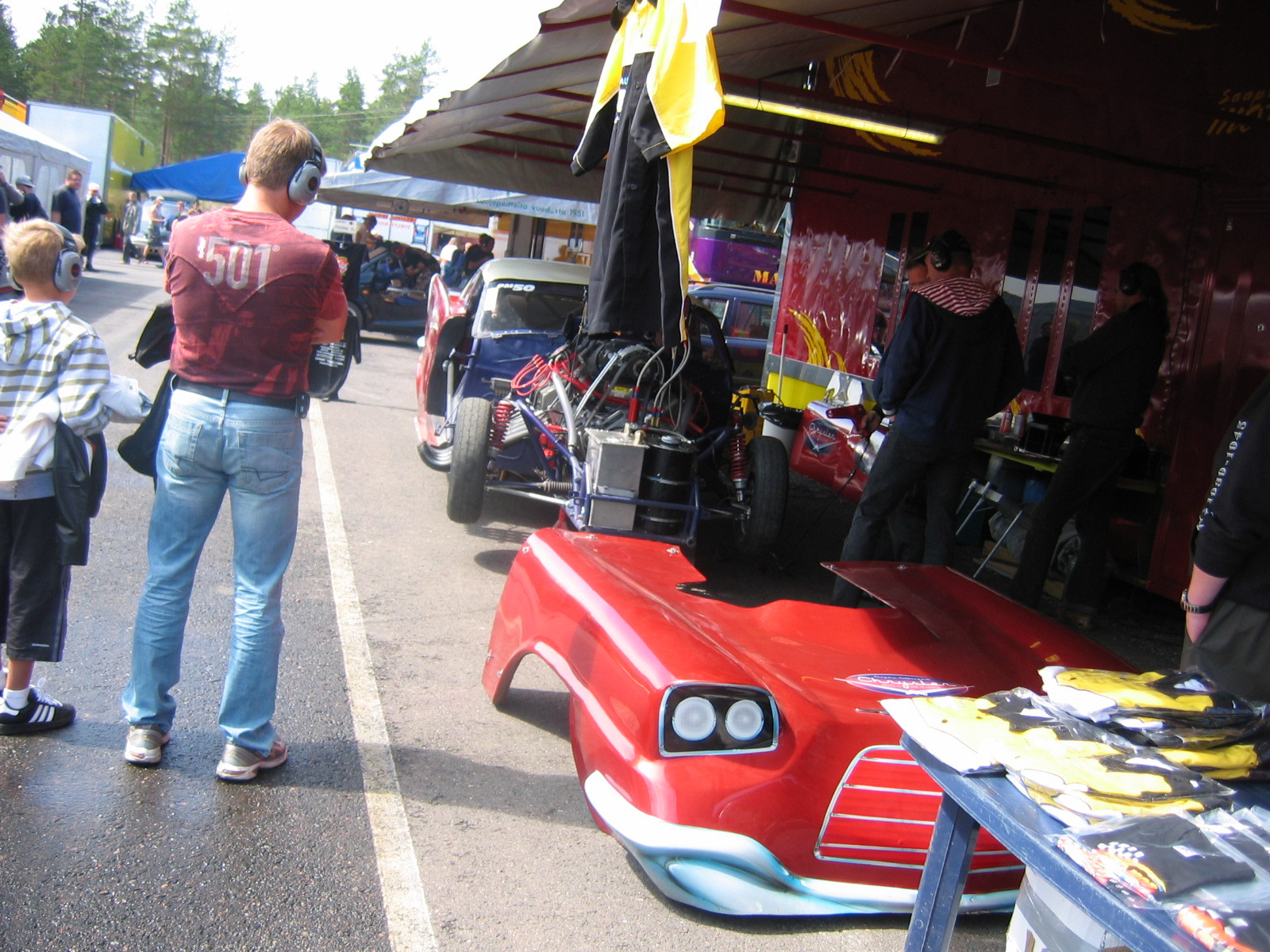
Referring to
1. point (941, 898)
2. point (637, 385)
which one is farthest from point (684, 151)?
point (637, 385)

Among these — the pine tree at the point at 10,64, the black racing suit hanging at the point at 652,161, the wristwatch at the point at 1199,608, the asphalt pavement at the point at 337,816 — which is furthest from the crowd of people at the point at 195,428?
the pine tree at the point at 10,64

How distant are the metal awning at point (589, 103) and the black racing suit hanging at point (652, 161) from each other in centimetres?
64

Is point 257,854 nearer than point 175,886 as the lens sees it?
No

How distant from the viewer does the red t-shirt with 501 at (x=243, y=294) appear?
289 centimetres

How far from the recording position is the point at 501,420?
640cm

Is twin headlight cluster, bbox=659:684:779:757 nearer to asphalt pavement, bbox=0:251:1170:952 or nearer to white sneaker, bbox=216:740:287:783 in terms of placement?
asphalt pavement, bbox=0:251:1170:952

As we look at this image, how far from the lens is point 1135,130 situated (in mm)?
7047

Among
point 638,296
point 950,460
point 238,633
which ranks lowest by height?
point 238,633

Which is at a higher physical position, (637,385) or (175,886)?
(637,385)

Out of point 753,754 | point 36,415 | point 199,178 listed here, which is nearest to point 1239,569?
point 753,754

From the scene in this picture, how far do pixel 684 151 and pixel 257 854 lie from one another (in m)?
2.33

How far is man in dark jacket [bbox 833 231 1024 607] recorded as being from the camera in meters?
5.11

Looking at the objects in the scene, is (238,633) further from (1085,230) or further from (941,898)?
(1085,230)

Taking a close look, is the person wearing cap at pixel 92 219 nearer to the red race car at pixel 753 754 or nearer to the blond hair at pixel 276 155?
the blond hair at pixel 276 155
